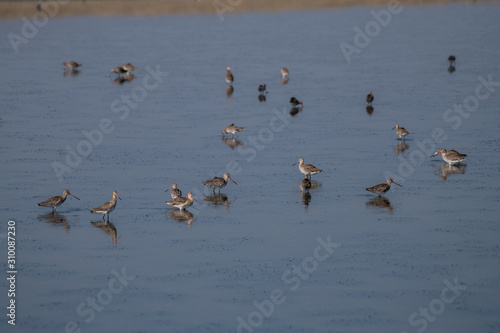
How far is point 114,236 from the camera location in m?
27.7

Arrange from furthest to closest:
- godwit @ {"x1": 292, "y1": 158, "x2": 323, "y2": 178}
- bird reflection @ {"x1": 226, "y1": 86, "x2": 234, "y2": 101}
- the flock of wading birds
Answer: bird reflection @ {"x1": 226, "y1": 86, "x2": 234, "y2": 101}, godwit @ {"x1": 292, "y1": 158, "x2": 323, "y2": 178}, the flock of wading birds

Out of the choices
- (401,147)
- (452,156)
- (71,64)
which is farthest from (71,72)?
(452,156)

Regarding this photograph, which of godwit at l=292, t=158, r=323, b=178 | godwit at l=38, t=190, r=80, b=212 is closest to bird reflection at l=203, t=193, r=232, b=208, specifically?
godwit at l=292, t=158, r=323, b=178

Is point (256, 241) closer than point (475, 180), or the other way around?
point (256, 241)

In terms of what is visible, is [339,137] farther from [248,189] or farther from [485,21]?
[485,21]

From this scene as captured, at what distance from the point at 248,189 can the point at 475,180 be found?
29.8 feet

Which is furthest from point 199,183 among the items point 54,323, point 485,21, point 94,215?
point 485,21

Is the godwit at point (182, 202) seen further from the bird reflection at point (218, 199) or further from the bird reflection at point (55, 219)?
the bird reflection at point (55, 219)

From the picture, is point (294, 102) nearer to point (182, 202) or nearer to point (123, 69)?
point (123, 69)

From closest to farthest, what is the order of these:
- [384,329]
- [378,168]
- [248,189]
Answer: [384,329] < [248,189] < [378,168]

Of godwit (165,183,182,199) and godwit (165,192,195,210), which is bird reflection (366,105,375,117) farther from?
godwit (165,192,195,210)

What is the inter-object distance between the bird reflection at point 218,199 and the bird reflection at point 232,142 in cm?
793

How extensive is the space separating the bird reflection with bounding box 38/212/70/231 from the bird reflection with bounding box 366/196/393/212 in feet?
35.4

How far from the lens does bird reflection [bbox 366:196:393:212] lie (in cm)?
3055
